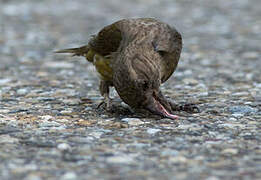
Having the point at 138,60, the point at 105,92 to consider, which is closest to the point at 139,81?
the point at 138,60

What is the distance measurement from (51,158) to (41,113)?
183 cm

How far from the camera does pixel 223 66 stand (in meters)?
9.09

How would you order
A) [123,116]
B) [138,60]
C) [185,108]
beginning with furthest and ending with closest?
[185,108]
[123,116]
[138,60]

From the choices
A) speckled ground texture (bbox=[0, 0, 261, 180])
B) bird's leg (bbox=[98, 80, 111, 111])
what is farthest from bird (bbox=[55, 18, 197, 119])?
speckled ground texture (bbox=[0, 0, 261, 180])

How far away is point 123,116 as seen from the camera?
555 centimetres

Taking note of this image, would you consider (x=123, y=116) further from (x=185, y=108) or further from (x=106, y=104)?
(x=185, y=108)

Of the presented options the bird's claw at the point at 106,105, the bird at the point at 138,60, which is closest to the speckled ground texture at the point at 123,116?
the bird's claw at the point at 106,105

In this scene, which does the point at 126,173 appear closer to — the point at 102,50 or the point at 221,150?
the point at 221,150

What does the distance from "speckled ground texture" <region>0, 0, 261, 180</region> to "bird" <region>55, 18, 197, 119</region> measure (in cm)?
25

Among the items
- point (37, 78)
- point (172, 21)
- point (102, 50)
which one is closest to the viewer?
point (102, 50)

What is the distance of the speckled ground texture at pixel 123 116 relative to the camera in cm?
383

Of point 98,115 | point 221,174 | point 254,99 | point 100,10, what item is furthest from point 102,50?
point 100,10

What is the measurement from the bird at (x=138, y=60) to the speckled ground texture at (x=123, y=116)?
0.25 metres

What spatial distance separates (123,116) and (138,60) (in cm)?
84
